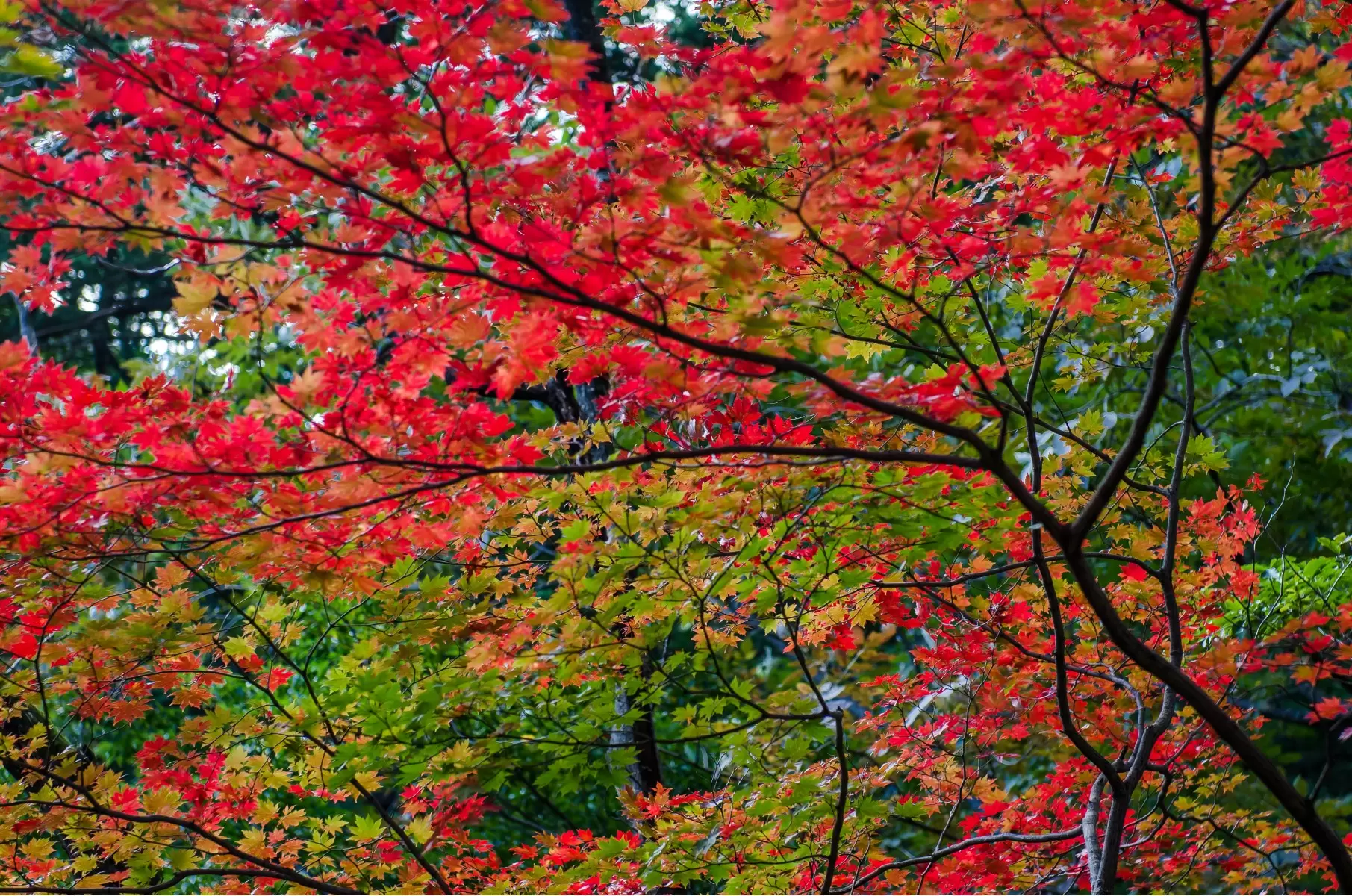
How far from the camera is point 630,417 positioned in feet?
9.59

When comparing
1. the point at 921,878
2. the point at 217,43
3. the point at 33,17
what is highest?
the point at 33,17

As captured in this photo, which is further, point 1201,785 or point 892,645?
point 892,645

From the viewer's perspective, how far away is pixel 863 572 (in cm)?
327

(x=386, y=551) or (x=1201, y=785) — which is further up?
(x=386, y=551)

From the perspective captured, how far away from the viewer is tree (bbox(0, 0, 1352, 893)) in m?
2.30

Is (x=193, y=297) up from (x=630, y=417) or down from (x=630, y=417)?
up

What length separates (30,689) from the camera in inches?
141

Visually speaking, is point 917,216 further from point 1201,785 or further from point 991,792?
point 1201,785

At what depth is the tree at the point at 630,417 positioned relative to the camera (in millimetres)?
2299

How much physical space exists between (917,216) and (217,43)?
64.6 inches

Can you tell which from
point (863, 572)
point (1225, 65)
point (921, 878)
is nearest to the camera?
point (863, 572)

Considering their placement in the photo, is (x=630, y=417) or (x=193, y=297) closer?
(x=193, y=297)

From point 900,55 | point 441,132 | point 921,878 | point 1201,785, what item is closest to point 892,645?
point 1201,785

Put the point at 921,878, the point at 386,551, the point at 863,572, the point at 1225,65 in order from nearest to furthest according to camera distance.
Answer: the point at 386,551 → the point at 863,572 → the point at 1225,65 → the point at 921,878
